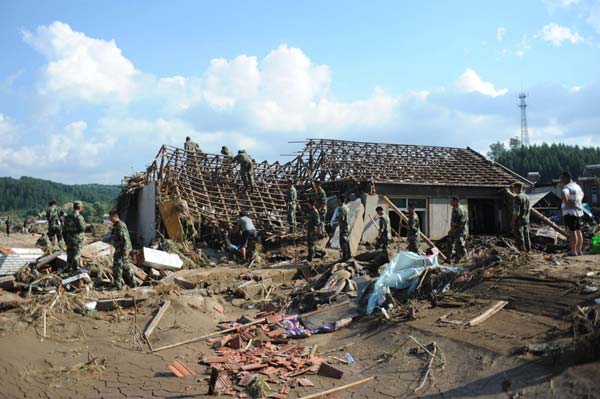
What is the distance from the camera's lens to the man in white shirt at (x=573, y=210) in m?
8.81

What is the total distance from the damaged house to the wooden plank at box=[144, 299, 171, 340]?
20.2 ft

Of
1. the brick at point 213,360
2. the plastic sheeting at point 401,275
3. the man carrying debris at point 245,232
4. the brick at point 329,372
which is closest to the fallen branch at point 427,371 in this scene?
the brick at point 329,372

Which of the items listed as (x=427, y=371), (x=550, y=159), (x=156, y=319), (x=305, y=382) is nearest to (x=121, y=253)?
(x=156, y=319)

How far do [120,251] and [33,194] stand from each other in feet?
290

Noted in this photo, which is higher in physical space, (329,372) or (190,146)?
(190,146)

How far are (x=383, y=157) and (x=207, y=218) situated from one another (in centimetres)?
854

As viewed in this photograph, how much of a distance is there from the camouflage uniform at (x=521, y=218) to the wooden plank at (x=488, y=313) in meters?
4.29

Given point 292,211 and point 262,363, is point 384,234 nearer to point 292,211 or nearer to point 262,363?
point 292,211

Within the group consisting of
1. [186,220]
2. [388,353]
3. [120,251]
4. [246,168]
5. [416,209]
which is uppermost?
[246,168]

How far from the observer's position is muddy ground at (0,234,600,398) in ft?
17.0

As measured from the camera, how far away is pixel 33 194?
285ft

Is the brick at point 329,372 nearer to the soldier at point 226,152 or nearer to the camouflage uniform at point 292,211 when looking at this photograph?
the camouflage uniform at point 292,211

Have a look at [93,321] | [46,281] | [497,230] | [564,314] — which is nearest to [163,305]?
[93,321]

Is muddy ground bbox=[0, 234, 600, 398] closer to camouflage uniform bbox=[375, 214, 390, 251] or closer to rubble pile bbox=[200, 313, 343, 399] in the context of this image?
rubble pile bbox=[200, 313, 343, 399]
